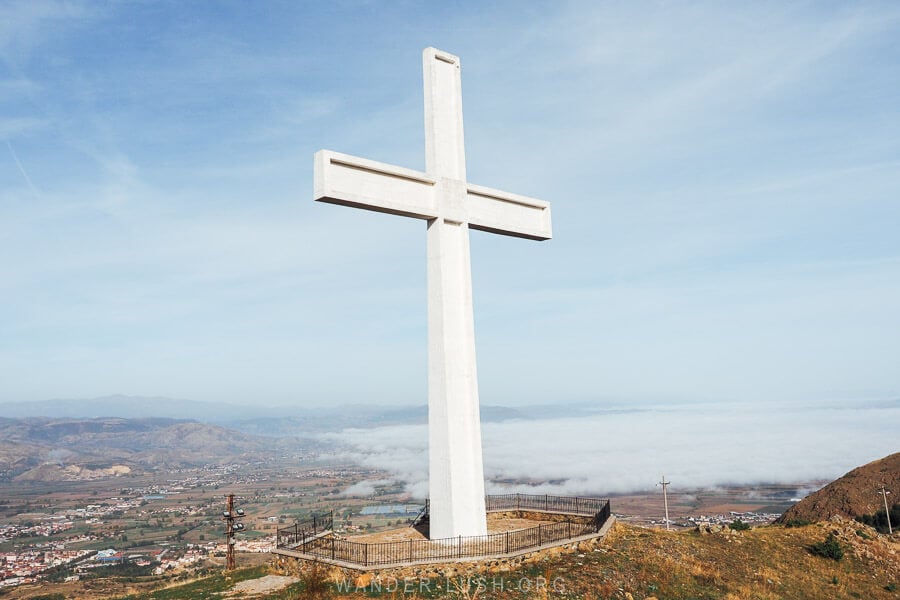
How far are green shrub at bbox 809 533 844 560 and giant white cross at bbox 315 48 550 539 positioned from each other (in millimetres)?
12272

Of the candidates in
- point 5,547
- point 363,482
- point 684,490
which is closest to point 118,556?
point 5,547

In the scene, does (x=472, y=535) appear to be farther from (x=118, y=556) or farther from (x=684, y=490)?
(x=684, y=490)

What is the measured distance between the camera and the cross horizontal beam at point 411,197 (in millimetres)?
14125

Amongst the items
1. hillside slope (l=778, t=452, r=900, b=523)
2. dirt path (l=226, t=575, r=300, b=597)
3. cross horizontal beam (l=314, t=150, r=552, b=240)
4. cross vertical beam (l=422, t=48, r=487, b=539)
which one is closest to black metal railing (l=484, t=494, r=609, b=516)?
cross vertical beam (l=422, t=48, r=487, b=539)

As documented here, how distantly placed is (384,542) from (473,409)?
372cm

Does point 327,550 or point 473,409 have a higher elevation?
point 473,409

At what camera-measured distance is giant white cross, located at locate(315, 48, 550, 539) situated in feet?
49.0

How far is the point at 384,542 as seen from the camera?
50.2ft

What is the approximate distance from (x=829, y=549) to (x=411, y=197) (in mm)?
17212

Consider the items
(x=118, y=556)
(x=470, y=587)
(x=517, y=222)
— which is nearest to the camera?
(x=470, y=587)

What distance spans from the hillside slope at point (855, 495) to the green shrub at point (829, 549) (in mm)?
33727

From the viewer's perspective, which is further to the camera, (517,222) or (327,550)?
(517,222)

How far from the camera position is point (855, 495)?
5403 centimetres

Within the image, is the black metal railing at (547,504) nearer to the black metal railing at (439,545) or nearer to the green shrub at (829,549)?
the black metal railing at (439,545)
